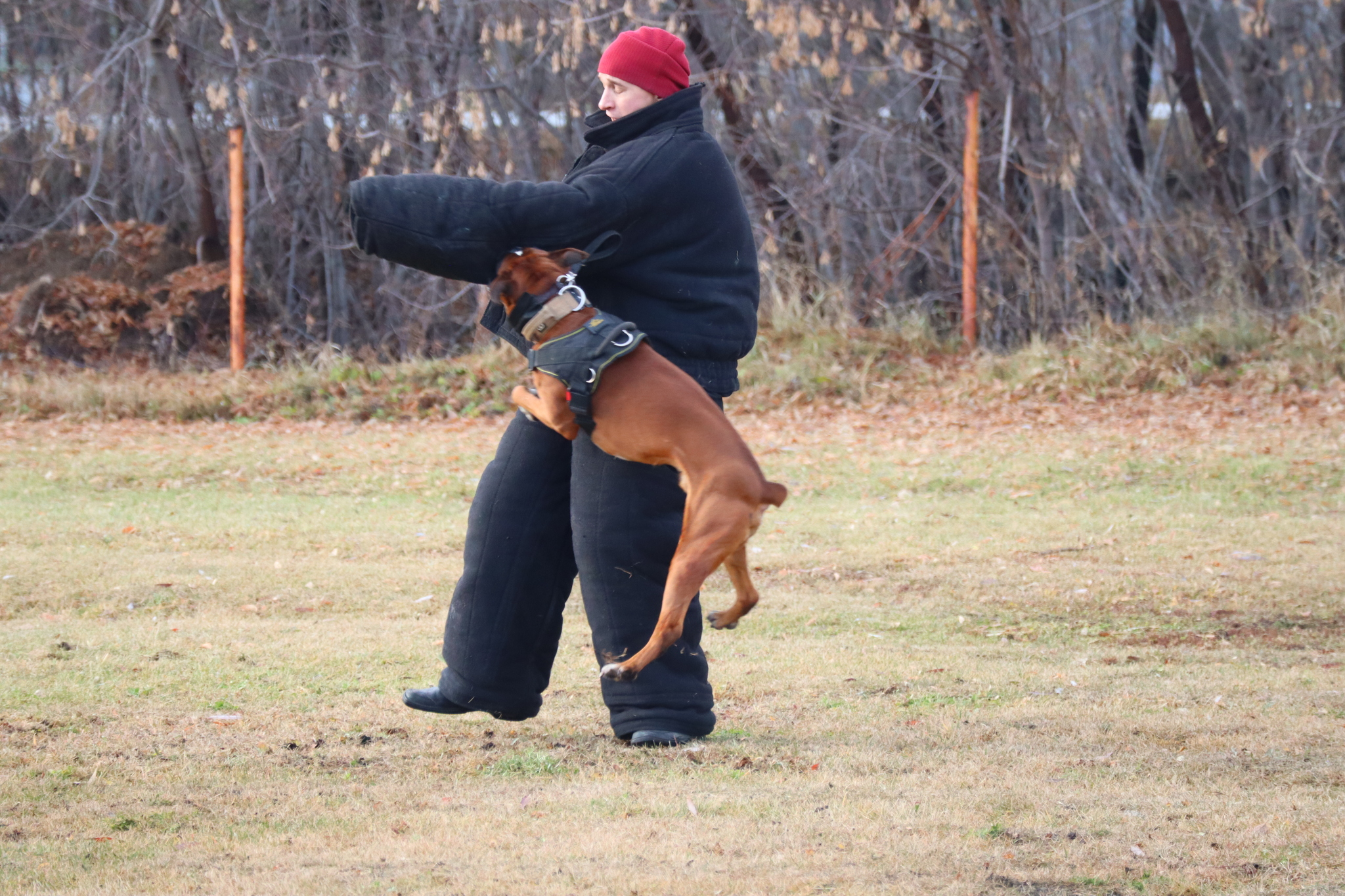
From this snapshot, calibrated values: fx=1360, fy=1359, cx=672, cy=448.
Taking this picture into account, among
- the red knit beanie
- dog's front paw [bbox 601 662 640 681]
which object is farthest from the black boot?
the red knit beanie

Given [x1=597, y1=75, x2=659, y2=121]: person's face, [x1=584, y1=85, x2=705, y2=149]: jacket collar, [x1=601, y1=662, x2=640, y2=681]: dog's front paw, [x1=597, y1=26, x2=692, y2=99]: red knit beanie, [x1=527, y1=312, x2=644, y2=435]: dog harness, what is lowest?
[x1=601, y1=662, x2=640, y2=681]: dog's front paw

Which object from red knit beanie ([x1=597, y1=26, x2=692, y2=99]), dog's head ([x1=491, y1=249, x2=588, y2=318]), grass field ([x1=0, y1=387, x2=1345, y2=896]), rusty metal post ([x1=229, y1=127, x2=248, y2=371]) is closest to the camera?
grass field ([x1=0, y1=387, x2=1345, y2=896])

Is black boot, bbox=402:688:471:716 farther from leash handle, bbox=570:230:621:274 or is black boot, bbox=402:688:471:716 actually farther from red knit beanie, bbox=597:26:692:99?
red knit beanie, bbox=597:26:692:99

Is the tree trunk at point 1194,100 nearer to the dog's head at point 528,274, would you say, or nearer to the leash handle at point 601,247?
the leash handle at point 601,247

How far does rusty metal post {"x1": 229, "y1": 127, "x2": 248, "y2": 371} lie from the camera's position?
43.2 feet

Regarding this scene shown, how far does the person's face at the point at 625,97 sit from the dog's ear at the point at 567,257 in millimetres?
482

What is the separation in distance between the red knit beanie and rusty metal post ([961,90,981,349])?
9.99 meters

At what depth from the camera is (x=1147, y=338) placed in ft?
41.1

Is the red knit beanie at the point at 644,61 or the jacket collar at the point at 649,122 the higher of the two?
the red knit beanie at the point at 644,61

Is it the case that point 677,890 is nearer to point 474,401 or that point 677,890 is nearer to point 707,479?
point 707,479

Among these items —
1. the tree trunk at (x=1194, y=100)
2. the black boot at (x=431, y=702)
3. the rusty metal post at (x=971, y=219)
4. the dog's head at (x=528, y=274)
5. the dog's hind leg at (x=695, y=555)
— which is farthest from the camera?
the tree trunk at (x=1194, y=100)

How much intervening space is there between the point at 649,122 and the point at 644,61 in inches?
6.7

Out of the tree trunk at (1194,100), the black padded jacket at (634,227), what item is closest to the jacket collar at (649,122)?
the black padded jacket at (634,227)

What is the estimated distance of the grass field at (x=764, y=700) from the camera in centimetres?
274
